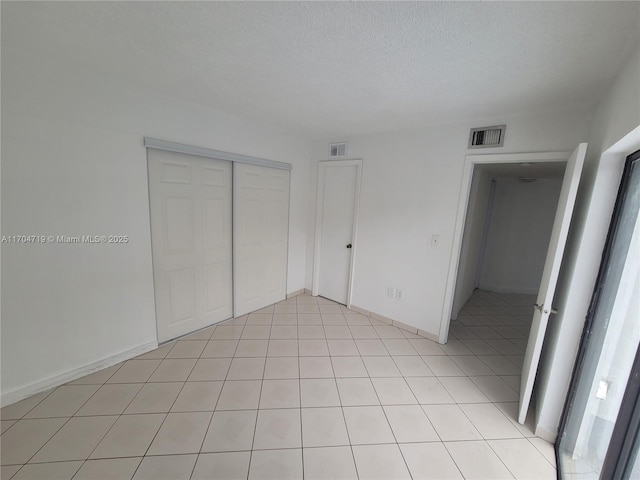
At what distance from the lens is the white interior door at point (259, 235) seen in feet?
9.84

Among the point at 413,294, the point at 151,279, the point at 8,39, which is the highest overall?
the point at 8,39

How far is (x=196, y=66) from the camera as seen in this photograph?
169 cm

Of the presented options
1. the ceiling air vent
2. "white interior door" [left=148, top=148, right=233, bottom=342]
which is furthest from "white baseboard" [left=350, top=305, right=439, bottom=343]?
the ceiling air vent

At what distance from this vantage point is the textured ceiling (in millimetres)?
1129

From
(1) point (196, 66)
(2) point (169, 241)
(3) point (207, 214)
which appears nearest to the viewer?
(1) point (196, 66)

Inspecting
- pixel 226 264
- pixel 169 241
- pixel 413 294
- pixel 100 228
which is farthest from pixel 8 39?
pixel 413 294

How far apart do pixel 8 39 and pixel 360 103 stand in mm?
2344

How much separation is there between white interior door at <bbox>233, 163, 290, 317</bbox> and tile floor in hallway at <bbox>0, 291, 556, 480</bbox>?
0.72m

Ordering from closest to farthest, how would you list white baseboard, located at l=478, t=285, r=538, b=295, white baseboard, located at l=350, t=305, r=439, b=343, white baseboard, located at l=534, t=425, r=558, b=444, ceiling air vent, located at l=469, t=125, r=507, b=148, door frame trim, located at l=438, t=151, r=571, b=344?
white baseboard, located at l=534, t=425, r=558, b=444, door frame trim, located at l=438, t=151, r=571, b=344, ceiling air vent, located at l=469, t=125, r=507, b=148, white baseboard, located at l=350, t=305, r=439, b=343, white baseboard, located at l=478, t=285, r=538, b=295

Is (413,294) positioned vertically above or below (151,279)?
below

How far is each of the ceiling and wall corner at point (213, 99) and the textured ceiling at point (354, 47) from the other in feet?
0.04

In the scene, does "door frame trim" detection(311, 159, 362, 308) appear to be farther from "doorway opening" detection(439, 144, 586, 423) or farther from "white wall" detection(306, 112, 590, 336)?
"doorway opening" detection(439, 144, 586, 423)

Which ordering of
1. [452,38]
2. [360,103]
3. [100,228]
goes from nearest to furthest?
[452,38] < [100,228] < [360,103]

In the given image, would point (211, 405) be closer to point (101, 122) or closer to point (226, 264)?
point (226, 264)
